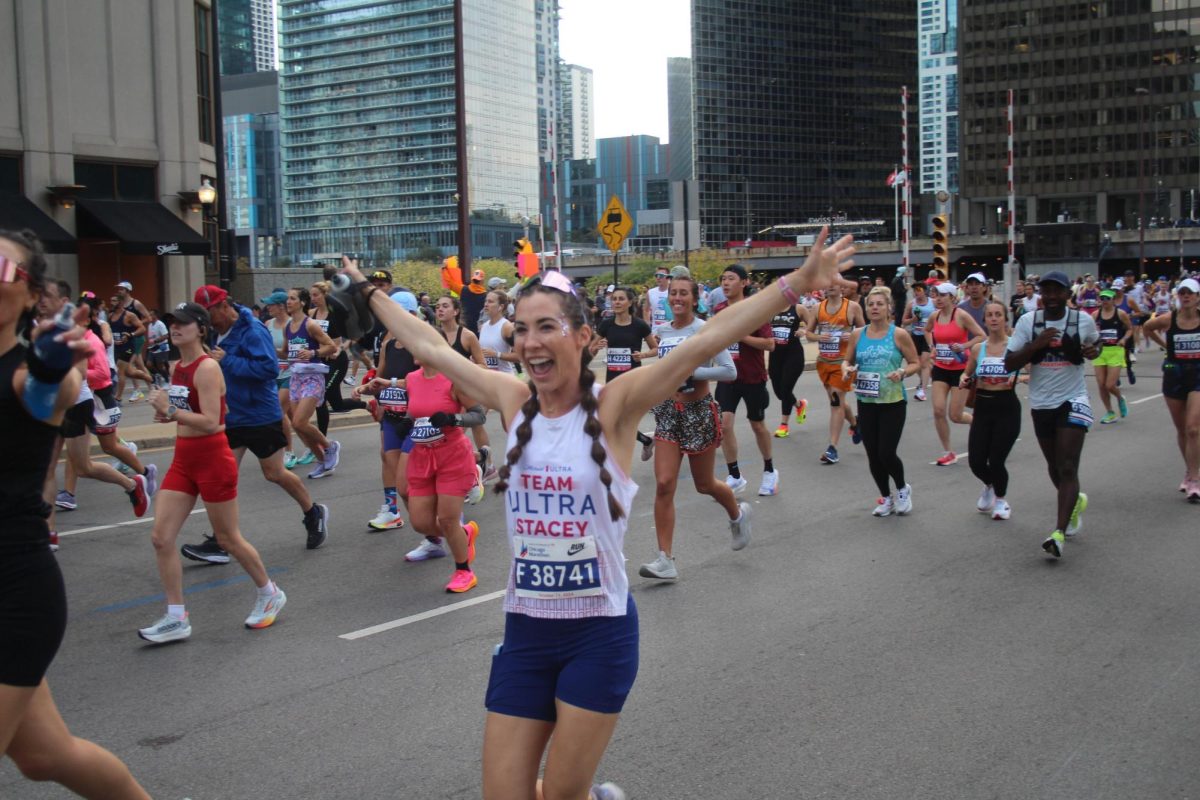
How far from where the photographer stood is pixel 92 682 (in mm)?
5668

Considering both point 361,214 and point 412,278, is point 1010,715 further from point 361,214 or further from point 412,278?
point 361,214

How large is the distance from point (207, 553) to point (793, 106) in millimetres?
174455

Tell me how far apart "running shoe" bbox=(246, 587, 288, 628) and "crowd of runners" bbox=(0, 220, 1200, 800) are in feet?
0.04

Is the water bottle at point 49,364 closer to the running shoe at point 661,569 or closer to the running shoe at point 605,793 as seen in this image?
the running shoe at point 605,793

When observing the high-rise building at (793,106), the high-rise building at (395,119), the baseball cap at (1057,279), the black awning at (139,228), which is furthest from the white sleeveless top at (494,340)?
the high-rise building at (793,106)

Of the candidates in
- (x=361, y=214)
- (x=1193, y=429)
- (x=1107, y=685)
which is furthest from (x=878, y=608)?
(x=361, y=214)

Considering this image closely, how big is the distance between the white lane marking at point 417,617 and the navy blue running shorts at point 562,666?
327cm

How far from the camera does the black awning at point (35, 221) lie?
2569cm

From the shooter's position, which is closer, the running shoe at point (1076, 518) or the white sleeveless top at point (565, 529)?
the white sleeveless top at point (565, 529)

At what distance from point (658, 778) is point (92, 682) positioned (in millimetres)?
3057

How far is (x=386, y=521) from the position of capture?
9.28 meters

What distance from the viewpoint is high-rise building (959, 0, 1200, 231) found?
12062 cm

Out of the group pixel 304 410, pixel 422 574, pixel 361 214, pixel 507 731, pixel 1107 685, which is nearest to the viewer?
pixel 507 731

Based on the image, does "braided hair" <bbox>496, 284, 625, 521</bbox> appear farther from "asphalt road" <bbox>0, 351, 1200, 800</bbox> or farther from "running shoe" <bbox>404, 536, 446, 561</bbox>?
"running shoe" <bbox>404, 536, 446, 561</bbox>
